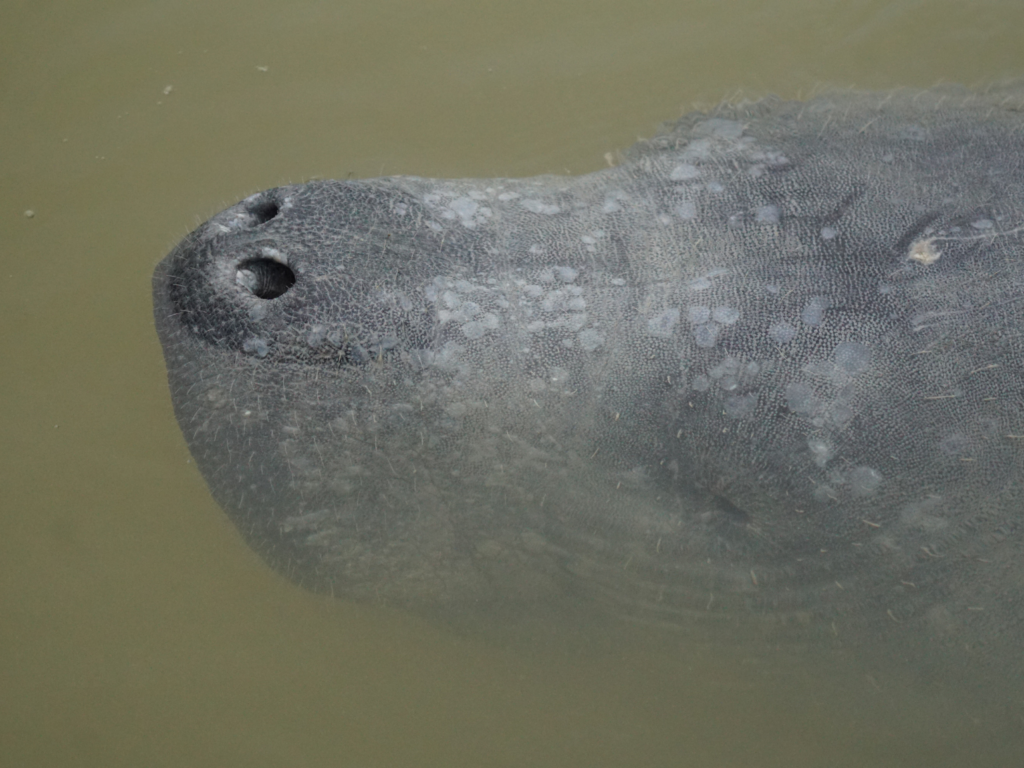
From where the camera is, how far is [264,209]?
2.58 m

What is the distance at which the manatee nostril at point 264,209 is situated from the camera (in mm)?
2570

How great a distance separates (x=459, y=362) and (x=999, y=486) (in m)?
1.51

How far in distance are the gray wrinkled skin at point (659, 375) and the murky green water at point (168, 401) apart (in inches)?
27.0

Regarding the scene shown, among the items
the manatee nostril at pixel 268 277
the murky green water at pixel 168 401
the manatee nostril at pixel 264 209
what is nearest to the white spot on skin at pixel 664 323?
the manatee nostril at pixel 268 277

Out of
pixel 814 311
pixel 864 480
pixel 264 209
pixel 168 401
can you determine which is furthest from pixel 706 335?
pixel 168 401

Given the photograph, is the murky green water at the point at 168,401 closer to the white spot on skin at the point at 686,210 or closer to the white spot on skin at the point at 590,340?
the white spot on skin at the point at 590,340

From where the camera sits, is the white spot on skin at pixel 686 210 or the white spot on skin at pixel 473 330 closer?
the white spot on skin at pixel 473 330

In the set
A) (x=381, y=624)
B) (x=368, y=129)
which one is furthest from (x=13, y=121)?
(x=381, y=624)

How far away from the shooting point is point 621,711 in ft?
11.6

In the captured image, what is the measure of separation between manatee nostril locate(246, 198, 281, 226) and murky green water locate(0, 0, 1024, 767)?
162 cm

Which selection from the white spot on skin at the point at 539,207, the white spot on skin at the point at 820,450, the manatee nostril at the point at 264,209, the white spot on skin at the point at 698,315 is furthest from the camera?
the white spot on skin at the point at 539,207

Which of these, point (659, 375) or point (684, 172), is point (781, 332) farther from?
point (684, 172)

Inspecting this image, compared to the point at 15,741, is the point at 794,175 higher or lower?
higher

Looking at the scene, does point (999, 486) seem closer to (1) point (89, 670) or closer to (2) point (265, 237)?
(2) point (265, 237)
